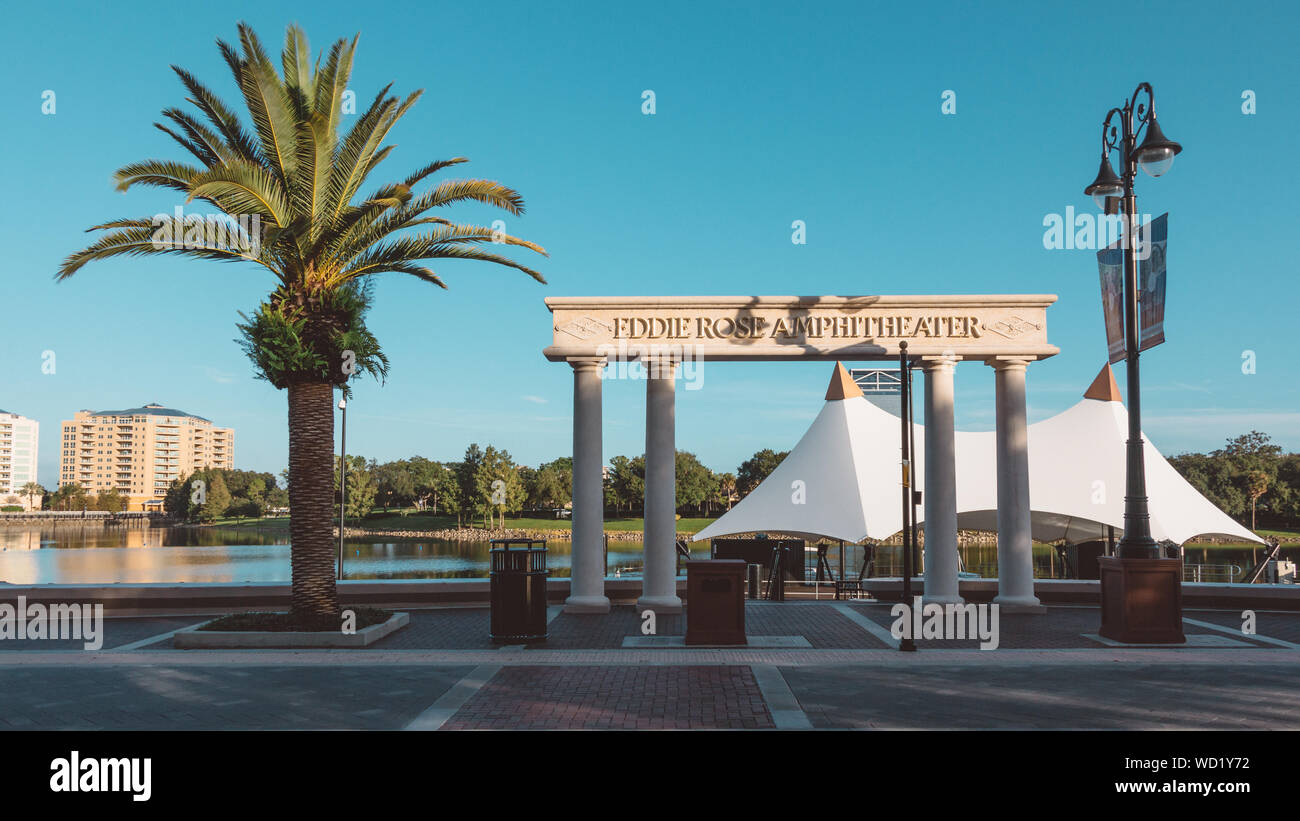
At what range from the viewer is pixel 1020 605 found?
16.3 m

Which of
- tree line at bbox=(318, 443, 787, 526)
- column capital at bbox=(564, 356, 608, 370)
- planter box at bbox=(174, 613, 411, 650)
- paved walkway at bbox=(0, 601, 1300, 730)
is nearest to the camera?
paved walkway at bbox=(0, 601, 1300, 730)

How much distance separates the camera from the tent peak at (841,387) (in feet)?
87.1

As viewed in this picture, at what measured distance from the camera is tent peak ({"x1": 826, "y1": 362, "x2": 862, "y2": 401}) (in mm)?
26562

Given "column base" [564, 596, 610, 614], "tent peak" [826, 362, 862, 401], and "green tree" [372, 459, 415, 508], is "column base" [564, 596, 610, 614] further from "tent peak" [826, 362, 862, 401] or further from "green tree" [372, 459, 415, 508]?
"green tree" [372, 459, 415, 508]

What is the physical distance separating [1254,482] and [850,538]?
87949 mm

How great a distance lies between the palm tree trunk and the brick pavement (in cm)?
424

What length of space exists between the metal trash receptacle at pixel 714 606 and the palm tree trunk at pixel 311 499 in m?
5.57

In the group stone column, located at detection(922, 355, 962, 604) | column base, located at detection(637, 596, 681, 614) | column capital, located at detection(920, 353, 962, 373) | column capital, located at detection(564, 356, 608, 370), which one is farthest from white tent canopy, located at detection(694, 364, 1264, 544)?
column capital, located at detection(564, 356, 608, 370)

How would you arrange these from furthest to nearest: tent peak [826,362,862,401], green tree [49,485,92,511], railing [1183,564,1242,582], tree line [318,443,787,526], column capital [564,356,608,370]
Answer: green tree [49,485,92,511] → tree line [318,443,787,526] → tent peak [826,362,862,401] → railing [1183,564,1242,582] → column capital [564,356,608,370]

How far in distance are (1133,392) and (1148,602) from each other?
3.13 m

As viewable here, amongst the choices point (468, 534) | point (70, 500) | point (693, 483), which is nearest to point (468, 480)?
point (468, 534)

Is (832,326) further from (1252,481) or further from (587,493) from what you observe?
(1252,481)

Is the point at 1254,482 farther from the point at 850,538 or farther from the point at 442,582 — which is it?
the point at 442,582
